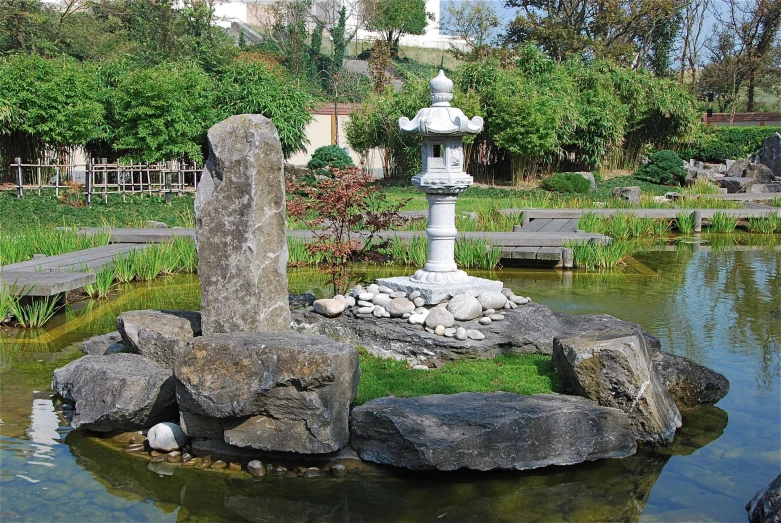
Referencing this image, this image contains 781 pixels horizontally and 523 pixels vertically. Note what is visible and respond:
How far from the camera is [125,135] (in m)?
19.2

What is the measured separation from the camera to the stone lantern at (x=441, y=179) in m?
6.83

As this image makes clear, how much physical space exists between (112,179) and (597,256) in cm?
1393

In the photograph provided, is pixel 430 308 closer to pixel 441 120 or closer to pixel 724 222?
pixel 441 120

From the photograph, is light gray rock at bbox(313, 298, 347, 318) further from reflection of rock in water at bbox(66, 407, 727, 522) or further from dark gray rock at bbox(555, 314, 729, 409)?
reflection of rock in water at bbox(66, 407, 727, 522)

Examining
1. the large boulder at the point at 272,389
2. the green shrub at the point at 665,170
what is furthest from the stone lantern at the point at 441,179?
the green shrub at the point at 665,170

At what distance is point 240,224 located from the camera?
5.57 m

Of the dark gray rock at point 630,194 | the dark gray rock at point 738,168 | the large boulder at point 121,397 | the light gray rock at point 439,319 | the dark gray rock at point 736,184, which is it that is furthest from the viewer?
the dark gray rock at point 738,168

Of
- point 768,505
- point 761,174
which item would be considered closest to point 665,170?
point 761,174

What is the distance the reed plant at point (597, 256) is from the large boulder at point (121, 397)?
23.5 feet

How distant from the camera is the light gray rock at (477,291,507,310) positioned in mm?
6496

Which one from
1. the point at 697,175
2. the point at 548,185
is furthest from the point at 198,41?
the point at 697,175

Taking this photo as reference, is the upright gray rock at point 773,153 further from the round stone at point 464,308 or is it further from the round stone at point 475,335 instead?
the round stone at point 475,335

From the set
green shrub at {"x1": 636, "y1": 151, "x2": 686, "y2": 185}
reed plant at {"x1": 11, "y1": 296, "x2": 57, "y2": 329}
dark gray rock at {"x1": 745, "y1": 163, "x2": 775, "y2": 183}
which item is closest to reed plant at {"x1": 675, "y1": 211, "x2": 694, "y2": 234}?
green shrub at {"x1": 636, "y1": 151, "x2": 686, "y2": 185}

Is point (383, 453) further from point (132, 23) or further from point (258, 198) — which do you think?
point (132, 23)
